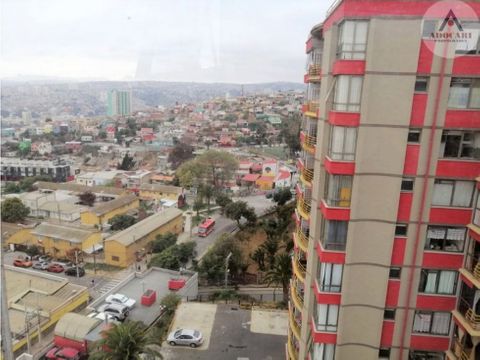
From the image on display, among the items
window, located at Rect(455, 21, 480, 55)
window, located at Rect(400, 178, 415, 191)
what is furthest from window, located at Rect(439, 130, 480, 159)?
window, located at Rect(455, 21, 480, 55)

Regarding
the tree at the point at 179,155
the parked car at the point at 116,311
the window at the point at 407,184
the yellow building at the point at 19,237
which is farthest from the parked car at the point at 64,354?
the tree at the point at 179,155

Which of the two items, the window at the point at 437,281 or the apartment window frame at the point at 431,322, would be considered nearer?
the window at the point at 437,281

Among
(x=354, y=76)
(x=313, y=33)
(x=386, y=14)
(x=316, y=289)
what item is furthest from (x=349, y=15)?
(x=316, y=289)

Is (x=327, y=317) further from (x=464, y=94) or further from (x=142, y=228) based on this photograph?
(x=142, y=228)

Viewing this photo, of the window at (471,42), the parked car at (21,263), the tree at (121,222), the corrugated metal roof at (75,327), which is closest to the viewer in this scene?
the window at (471,42)

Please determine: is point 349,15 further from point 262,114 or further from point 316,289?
point 262,114

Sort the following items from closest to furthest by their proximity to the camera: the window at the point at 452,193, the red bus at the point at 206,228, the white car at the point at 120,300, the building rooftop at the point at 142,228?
the window at the point at 452,193 → the white car at the point at 120,300 → the building rooftop at the point at 142,228 → the red bus at the point at 206,228

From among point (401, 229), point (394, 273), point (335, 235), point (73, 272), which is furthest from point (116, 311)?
point (401, 229)

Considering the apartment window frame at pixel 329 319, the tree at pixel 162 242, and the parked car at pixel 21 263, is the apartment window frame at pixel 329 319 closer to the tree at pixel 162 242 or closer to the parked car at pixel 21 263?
the tree at pixel 162 242
